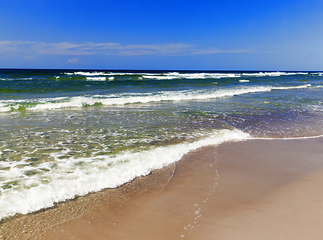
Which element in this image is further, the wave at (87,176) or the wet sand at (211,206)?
the wave at (87,176)

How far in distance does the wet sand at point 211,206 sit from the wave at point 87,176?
226mm

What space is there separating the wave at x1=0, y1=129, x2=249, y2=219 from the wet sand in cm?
23

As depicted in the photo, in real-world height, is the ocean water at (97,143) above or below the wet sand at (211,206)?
above

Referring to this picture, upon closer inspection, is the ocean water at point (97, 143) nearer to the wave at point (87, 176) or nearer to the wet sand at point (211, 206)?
the wave at point (87, 176)

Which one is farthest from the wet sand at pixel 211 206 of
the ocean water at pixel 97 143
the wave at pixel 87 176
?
the ocean water at pixel 97 143

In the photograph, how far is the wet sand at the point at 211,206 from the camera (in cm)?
251

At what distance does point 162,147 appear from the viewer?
5.33m

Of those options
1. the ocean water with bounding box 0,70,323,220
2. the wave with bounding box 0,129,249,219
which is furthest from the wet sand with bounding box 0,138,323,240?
the ocean water with bounding box 0,70,323,220

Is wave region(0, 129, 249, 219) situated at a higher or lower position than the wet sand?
higher

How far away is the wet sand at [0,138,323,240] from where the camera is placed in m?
2.51

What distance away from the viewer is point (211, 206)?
3049 millimetres

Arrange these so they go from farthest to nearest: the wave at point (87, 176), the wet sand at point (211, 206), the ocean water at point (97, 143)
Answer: the ocean water at point (97, 143), the wave at point (87, 176), the wet sand at point (211, 206)

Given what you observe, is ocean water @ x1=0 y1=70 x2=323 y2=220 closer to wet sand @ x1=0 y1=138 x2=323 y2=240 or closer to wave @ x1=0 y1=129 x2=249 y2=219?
wave @ x1=0 y1=129 x2=249 y2=219

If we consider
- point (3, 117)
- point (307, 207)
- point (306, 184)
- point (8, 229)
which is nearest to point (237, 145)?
Answer: point (306, 184)
